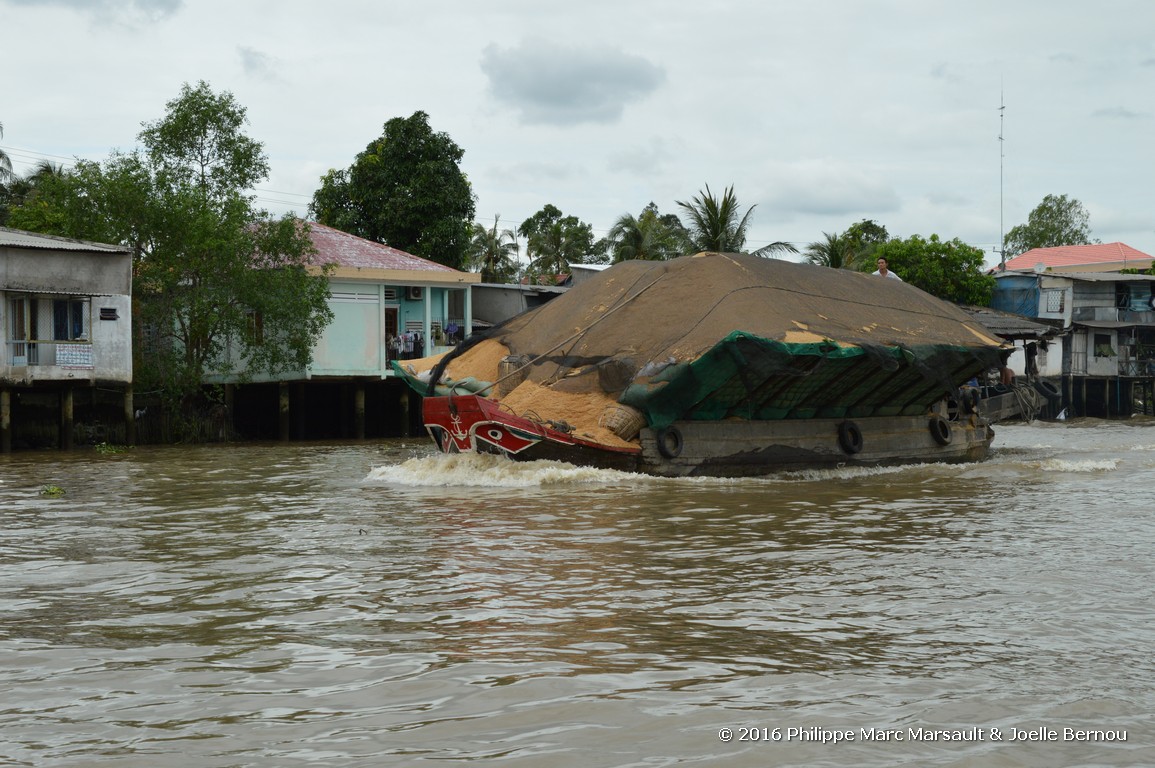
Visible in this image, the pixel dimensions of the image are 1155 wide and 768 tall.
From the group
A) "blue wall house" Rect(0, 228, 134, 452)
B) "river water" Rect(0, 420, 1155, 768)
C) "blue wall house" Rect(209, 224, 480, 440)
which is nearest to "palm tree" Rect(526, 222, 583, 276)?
"blue wall house" Rect(209, 224, 480, 440)

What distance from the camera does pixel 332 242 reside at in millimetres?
30375

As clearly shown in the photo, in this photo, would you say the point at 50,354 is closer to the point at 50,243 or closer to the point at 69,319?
the point at 69,319

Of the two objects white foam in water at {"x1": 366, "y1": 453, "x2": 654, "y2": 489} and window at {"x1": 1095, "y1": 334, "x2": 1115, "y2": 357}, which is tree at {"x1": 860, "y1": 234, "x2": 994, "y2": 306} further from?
white foam in water at {"x1": 366, "y1": 453, "x2": 654, "y2": 489}

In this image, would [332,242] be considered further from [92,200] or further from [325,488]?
[325,488]

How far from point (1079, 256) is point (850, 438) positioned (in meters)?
46.3

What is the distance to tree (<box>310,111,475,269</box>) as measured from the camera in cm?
3494

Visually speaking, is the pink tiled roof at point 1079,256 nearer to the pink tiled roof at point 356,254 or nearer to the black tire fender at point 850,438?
the pink tiled roof at point 356,254

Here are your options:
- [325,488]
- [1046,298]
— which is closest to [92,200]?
[325,488]

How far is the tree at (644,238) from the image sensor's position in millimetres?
38688

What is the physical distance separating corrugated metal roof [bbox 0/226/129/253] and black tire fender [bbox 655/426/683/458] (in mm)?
15282

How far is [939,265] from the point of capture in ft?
136

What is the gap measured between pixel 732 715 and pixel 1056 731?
1.19 meters

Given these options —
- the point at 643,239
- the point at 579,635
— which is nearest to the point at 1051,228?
the point at 643,239

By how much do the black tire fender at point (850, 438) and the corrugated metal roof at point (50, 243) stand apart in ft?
53.6
